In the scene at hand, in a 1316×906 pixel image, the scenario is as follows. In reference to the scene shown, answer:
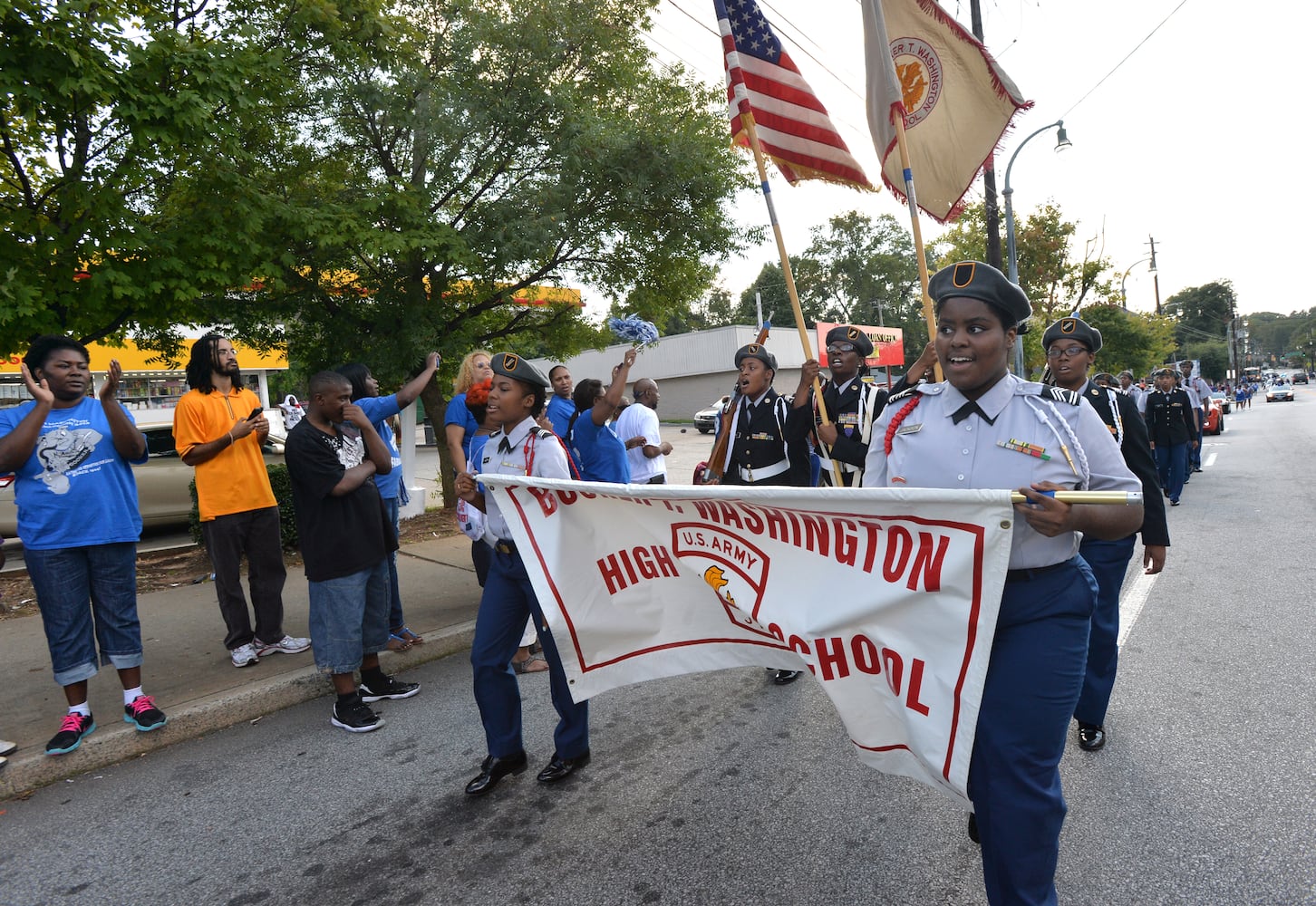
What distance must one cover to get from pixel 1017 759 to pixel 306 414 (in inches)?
147

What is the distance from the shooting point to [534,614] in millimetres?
3463

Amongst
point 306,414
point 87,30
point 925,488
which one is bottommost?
point 925,488

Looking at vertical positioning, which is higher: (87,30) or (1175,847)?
(87,30)

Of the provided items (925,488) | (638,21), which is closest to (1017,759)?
(925,488)

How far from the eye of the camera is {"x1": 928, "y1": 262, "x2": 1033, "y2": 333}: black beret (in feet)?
7.30

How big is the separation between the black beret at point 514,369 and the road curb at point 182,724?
2694 millimetres

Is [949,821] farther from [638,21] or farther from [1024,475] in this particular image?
[638,21]

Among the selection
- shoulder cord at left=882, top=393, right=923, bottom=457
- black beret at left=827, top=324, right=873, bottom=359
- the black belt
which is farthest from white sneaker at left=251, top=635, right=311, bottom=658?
the black belt

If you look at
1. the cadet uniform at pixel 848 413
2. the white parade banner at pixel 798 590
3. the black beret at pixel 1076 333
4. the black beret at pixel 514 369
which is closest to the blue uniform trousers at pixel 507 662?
the white parade banner at pixel 798 590

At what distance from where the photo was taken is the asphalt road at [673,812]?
2.70 metres

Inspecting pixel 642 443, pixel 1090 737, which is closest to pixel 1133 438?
pixel 1090 737

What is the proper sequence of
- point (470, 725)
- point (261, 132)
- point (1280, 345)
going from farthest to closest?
point (1280, 345)
point (261, 132)
point (470, 725)

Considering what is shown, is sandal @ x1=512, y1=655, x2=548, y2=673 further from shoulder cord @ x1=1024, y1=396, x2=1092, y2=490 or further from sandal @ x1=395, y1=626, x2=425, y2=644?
shoulder cord @ x1=1024, y1=396, x2=1092, y2=490

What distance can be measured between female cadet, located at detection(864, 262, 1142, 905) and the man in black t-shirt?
3008 mm
